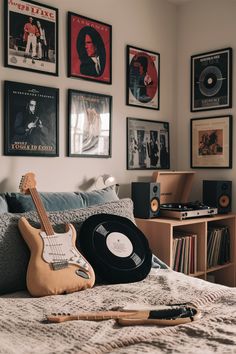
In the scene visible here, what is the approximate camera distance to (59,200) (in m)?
2.26

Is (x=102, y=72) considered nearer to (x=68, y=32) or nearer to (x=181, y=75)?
(x=68, y=32)

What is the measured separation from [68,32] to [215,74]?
4.12ft

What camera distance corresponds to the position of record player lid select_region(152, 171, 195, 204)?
322 centimetres

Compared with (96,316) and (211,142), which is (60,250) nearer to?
(96,316)

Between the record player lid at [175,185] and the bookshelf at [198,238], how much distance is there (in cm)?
30

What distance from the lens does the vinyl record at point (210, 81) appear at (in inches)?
130

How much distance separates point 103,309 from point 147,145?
1.92 metres

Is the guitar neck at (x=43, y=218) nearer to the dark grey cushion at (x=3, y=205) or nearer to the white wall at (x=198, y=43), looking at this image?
the dark grey cushion at (x=3, y=205)

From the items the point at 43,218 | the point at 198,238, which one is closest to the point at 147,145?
the point at 198,238

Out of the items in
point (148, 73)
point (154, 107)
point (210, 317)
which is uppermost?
point (148, 73)

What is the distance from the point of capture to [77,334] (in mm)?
1278

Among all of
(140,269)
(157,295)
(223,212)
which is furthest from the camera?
(223,212)

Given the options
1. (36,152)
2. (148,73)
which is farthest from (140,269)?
(148,73)

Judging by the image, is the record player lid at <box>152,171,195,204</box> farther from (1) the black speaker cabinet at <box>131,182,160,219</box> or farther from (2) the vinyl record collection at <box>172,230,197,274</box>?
(2) the vinyl record collection at <box>172,230,197,274</box>
